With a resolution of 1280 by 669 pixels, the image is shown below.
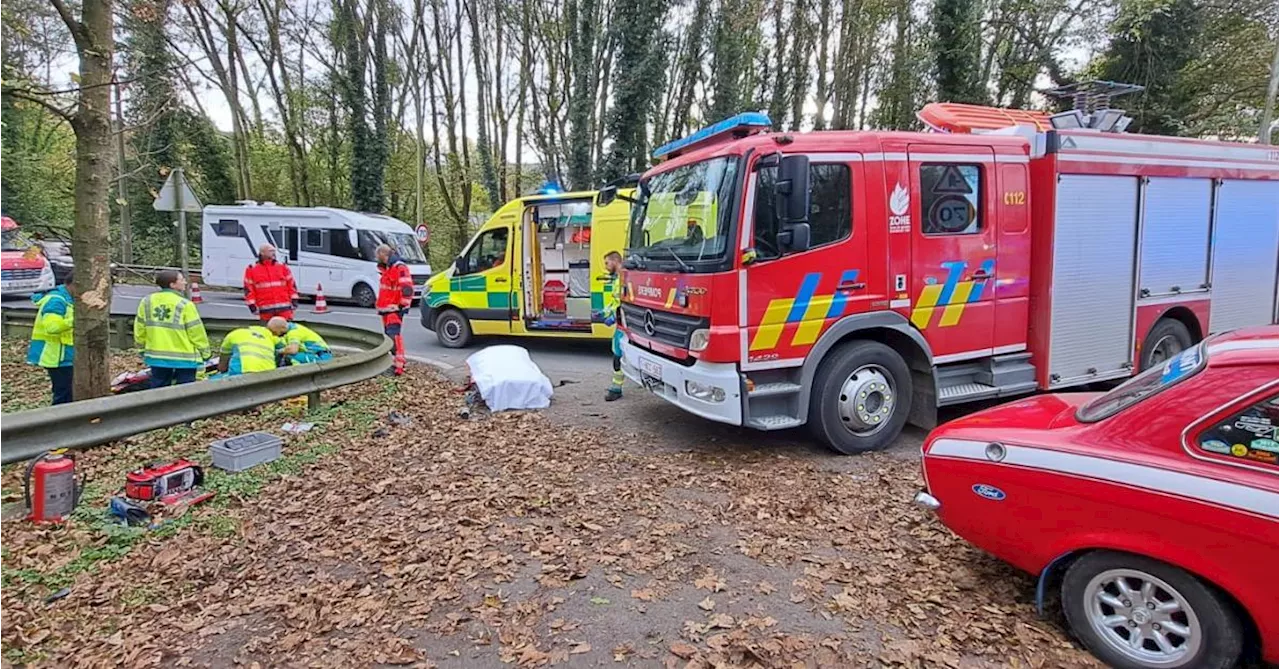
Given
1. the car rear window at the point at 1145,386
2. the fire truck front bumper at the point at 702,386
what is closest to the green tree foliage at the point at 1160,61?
the fire truck front bumper at the point at 702,386

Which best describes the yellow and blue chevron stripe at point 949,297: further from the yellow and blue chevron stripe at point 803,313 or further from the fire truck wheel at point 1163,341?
the fire truck wheel at point 1163,341

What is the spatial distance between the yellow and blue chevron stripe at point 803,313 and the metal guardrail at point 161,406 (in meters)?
4.05

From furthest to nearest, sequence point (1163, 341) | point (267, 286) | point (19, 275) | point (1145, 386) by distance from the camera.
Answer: point (19, 275)
point (267, 286)
point (1163, 341)
point (1145, 386)

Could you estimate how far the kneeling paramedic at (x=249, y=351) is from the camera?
648cm

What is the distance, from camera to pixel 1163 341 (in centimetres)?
700

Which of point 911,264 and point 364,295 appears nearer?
point 911,264

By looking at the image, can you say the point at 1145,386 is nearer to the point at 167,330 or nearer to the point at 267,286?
the point at 167,330

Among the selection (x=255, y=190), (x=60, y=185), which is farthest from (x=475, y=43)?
(x=60, y=185)

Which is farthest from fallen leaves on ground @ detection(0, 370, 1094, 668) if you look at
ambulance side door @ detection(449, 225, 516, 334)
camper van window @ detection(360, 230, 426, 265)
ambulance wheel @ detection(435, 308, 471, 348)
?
camper van window @ detection(360, 230, 426, 265)

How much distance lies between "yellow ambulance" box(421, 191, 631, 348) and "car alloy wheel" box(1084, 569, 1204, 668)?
26.2ft

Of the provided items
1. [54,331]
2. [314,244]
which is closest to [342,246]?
[314,244]

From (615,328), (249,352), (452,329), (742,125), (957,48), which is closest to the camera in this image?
(742,125)

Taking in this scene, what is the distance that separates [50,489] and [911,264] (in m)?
6.03

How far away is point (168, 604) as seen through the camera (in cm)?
332
